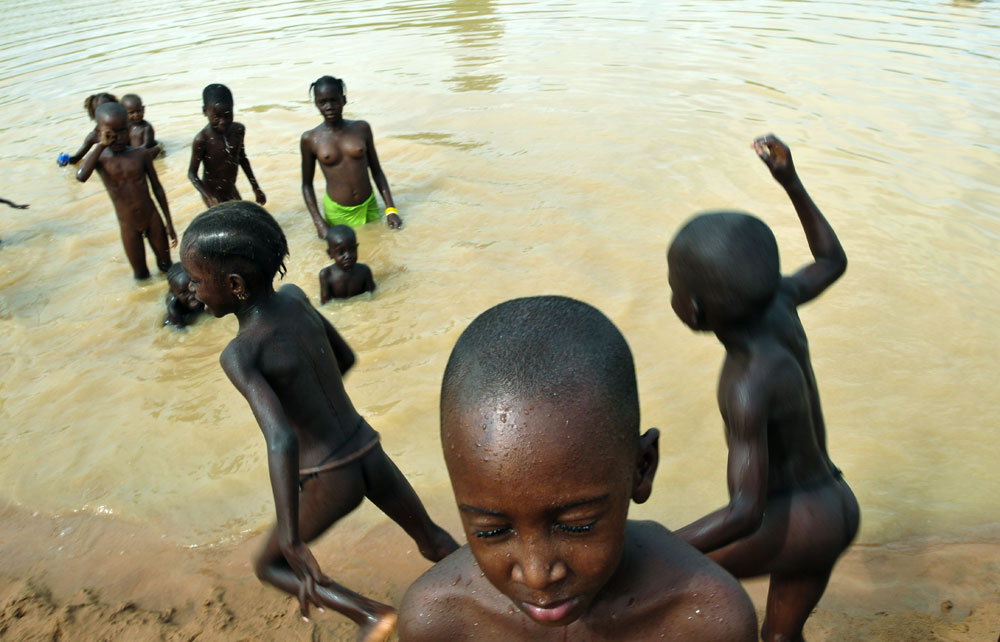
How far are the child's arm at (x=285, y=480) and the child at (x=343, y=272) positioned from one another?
3.00 metres

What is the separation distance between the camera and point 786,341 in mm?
2332

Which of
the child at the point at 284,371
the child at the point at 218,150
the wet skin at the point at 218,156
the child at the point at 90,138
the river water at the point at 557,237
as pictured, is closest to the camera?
the child at the point at 284,371

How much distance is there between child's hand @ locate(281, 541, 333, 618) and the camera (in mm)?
2377

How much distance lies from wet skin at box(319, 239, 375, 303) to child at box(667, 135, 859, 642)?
3.50 m

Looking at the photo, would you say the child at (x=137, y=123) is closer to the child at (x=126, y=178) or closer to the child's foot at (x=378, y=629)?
the child at (x=126, y=178)

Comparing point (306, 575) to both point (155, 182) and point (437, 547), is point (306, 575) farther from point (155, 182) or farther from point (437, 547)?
point (155, 182)

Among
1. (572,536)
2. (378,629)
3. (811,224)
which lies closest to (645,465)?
(572,536)

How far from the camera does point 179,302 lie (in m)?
5.56

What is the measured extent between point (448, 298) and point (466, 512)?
426cm

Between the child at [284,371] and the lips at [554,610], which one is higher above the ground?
the lips at [554,610]

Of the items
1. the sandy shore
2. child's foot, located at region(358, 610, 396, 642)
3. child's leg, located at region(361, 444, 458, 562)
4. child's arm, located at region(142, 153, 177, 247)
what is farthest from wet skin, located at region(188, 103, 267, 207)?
child's foot, located at region(358, 610, 396, 642)

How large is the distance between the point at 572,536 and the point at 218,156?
19.7 ft

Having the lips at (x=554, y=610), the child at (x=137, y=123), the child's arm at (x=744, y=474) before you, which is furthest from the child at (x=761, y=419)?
the child at (x=137, y=123)

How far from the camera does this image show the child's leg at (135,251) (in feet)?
20.0
